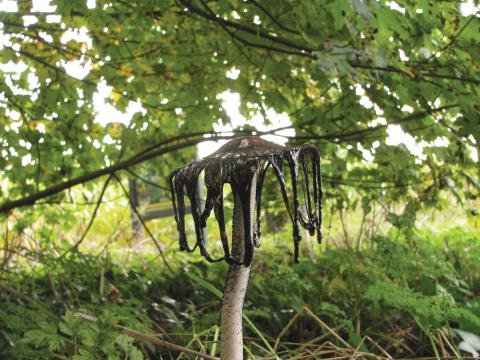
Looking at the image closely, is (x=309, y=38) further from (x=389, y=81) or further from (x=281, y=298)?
(x=281, y=298)

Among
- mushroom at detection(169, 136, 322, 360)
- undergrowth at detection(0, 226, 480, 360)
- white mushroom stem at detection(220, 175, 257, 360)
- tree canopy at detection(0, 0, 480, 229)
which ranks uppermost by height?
tree canopy at detection(0, 0, 480, 229)

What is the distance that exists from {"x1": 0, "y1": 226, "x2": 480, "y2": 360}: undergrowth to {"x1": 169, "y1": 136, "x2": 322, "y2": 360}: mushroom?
18.8 inches

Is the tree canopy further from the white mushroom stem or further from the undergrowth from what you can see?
the white mushroom stem

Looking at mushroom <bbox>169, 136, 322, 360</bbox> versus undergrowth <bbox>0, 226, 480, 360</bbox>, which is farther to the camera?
undergrowth <bbox>0, 226, 480, 360</bbox>

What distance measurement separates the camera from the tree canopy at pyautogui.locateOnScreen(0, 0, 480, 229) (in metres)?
2.49

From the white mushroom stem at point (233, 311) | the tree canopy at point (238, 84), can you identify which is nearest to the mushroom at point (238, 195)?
the white mushroom stem at point (233, 311)

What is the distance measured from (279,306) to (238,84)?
1.31m

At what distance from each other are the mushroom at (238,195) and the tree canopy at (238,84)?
1002 millimetres

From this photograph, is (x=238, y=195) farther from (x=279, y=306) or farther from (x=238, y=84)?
(x=238, y=84)

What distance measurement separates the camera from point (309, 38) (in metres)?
2.38

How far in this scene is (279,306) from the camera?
2.96 m

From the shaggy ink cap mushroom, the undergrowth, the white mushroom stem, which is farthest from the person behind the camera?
the undergrowth

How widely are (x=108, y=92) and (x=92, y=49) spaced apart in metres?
0.29

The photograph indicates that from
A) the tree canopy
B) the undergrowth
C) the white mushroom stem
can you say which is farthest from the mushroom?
the tree canopy
